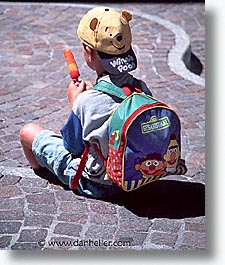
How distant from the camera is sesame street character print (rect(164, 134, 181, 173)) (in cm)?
424

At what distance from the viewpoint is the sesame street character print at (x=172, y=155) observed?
4.24 meters

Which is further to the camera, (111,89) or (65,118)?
(65,118)

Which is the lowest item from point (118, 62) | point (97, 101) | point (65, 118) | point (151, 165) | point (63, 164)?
point (65, 118)

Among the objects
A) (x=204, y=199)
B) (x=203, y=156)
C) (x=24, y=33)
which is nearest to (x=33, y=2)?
(x=24, y=33)

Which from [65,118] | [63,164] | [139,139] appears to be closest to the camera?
[139,139]

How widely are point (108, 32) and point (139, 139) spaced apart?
1.96 ft

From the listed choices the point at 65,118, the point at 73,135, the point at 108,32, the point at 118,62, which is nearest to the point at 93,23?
the point at 108,32

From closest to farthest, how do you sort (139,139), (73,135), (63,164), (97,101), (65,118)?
(139,139) → (97,101) → (73,135) → (63,164) → (65,118)

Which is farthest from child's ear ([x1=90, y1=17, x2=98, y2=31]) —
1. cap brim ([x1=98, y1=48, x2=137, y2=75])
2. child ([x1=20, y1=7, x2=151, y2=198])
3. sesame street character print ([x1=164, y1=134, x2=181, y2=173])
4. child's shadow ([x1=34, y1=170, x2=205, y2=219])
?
child's shadow ([x1=34, y1=170, x2=205, y2=219])

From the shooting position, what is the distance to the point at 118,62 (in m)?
4.26

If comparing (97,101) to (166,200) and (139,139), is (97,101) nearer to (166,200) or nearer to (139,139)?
(139,139)

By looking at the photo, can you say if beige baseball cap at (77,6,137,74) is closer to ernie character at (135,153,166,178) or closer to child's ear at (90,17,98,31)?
child's ear at (90,17,98,31)

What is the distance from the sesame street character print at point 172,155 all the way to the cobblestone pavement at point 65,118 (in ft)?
0.98

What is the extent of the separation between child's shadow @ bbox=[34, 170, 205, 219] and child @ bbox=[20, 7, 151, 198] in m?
0.12
